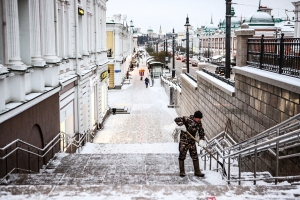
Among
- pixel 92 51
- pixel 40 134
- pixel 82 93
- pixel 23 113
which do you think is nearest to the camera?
pixel 23 113

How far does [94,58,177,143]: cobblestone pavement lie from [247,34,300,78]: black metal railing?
9.47m

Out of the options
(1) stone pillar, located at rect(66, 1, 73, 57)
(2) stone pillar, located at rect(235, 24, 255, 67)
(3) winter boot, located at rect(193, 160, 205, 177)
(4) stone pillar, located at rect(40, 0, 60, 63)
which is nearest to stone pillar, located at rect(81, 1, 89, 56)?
(1) stone pillar, located at rect(66, 1, 73, 57)

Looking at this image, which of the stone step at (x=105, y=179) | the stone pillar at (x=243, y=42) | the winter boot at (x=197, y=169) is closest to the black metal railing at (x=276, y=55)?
the stone pillar at (x=243, y=42)

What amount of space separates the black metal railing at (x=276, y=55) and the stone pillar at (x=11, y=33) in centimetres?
548

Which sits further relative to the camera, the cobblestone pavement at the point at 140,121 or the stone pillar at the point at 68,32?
the cobblestone pavement at the point at 140,121

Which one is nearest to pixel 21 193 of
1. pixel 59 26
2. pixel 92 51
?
pixel 59 26

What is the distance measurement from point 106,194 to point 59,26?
371 inches

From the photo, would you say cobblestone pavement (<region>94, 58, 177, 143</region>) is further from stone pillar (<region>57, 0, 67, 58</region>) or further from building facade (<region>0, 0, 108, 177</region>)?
stone pillar (<region>57, 0, 67, 58</region>)

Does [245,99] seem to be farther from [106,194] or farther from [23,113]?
[106,194]

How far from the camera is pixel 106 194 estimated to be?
562 cm

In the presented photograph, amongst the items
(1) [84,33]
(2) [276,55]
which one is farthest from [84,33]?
(2) [276,55]

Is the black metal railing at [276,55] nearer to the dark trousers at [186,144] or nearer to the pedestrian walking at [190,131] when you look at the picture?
the pedestrian walking at [190,131]

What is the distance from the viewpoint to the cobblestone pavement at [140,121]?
20.4 meters

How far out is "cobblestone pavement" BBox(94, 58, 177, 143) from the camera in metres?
20.4
